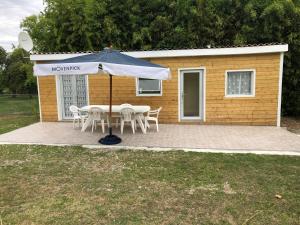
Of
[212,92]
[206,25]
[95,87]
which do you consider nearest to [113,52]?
[95,87]

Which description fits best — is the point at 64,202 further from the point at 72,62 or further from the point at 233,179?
the point at 72,62

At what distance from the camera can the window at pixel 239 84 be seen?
29.9ft

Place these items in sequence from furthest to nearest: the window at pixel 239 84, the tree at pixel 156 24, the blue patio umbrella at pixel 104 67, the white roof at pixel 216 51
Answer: the tree at pixel 156 24, the window at pixel 239 84, the white roof at pixel 216 51, the blue patio umbrella at pixel 104 67

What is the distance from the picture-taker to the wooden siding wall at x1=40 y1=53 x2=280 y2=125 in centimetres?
889

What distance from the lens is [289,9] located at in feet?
34.9

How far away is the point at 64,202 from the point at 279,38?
10.7m

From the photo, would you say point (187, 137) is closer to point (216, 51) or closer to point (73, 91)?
point (216, 51)

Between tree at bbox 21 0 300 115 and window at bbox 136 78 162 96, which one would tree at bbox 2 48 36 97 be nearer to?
tree at bbox 21 0 300 115

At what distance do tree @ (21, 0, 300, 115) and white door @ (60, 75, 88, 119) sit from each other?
3775 millimetres

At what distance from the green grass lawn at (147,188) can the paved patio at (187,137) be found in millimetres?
735

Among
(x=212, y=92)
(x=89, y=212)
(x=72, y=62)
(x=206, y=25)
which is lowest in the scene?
(x=89, y=212)

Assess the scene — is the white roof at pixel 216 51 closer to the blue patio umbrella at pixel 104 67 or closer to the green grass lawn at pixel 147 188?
the blue patio umbrella at pixel 104 67

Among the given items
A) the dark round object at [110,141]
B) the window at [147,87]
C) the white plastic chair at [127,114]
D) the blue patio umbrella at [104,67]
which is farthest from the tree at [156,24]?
the dark round object at [110,141]

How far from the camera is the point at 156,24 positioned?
13.1 metres
